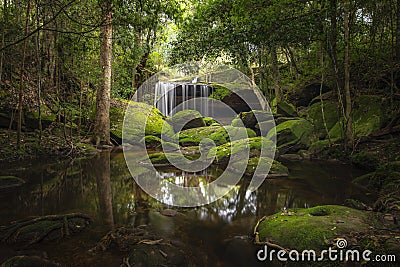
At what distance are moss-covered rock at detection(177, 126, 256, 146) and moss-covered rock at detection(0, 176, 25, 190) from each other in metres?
8.42

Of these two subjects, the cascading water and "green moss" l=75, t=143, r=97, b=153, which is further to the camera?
the cascading water

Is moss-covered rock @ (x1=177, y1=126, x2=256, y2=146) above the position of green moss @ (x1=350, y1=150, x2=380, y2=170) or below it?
Answer: above

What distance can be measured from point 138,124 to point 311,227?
12668 mm

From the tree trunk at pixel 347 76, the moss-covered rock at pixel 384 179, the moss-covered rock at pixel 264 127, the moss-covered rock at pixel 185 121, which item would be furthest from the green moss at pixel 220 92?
the moss-covered rock at pixel 384 179

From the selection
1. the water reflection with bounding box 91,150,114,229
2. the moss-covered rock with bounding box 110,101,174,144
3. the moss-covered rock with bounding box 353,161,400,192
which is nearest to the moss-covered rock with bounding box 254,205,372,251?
the moss-covered rock with bounding box 353,161,400,192

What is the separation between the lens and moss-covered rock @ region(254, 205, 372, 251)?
2885mm

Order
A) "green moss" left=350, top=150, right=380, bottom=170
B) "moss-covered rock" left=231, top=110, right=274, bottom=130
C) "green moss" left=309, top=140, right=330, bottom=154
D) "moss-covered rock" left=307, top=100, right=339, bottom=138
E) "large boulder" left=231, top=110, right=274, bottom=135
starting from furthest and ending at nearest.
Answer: "moss-covered rock" left=231, top=110, right=274, bottom=130, "large boulder" left=231, top=110, right=274, bottom=135, "moss-covered rock" left=307, top=100, right=339, bottom=138, "green moss" left=309, top=140, right=330, bottom=154, "green moss" left=350, top=150, right=380, bottom=170

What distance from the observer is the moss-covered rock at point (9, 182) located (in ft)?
17.9

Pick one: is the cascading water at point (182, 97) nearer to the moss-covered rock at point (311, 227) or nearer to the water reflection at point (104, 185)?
the water reflection at point (104, 185)

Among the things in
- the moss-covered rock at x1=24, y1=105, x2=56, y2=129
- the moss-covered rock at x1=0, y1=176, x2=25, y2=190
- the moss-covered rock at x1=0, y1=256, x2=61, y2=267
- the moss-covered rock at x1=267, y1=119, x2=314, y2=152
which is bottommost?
the moss-covered rock at x1=0, y1=256, x2=61, y2=267

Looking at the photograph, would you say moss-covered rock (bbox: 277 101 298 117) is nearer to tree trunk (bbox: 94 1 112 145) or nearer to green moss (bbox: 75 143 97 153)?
tree trunk (bbox: 94 1 112 145)

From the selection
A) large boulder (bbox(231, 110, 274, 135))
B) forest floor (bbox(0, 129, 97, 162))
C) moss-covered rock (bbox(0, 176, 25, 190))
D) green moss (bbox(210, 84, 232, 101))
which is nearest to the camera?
moss-covered rock (bbox(0, 176, 25, 190))

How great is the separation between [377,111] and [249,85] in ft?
35.2

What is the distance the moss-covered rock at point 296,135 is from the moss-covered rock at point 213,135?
167 cm
